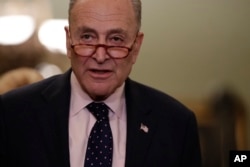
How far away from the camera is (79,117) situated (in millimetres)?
1264

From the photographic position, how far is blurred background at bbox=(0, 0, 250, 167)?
1644 mm

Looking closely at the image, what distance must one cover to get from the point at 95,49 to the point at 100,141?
236 millimetres

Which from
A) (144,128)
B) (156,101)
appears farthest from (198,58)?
(144,128)

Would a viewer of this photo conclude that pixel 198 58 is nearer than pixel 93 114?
No

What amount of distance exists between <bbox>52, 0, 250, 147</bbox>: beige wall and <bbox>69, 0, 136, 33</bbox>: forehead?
0.49m

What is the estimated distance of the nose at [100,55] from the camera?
3.76 ft

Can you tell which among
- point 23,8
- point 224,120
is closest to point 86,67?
point 23,8

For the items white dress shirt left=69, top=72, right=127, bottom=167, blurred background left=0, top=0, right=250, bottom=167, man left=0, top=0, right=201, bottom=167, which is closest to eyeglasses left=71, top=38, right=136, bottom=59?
man left=0, top=0, right=201, bottom=167

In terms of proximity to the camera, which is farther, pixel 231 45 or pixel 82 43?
pixel 231 45

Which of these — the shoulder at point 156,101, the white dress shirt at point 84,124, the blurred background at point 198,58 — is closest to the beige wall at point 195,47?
the blurred background at point 198,58

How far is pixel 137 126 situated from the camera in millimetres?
1272

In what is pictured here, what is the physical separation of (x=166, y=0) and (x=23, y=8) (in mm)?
484

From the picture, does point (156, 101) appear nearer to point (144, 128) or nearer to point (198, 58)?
point (144, 128)

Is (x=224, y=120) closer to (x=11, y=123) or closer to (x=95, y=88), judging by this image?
(x=95, y=88)
